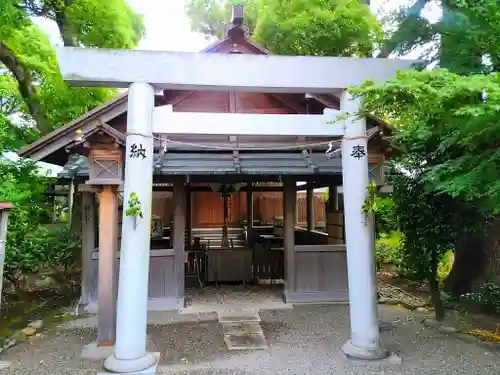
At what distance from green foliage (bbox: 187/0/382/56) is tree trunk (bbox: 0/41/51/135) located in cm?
665

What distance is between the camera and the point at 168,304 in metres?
7.90

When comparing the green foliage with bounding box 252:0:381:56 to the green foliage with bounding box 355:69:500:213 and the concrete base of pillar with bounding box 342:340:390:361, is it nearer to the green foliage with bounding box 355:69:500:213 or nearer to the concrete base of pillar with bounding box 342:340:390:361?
the green foliage with bounding box 355:69:500:213

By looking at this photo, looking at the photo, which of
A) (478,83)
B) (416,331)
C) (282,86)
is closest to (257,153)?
(282,86)

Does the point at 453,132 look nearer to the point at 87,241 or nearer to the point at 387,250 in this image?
the point at 87,241

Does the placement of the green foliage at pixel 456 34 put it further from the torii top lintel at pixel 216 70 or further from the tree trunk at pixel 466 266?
the tree trunk at pixel 466 266

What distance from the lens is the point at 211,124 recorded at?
505cm

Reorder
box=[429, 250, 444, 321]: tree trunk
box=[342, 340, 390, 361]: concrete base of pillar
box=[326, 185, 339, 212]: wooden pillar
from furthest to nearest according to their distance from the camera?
1. box=[326, 185, 339, 212]: wooden pillar
2. box=[429, 250, 444, 321]: tree trunk
3. box=[342, 340, 390, 361]: concrete base of pillar

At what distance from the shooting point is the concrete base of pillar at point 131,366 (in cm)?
454

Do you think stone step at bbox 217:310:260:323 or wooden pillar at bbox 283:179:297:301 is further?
wooden pillar at bbox 283:179:297:301

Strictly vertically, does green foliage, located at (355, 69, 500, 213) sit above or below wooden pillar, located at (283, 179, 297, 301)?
above

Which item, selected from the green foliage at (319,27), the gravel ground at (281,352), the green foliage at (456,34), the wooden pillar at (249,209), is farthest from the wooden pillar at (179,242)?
the green foliage at (319,27)

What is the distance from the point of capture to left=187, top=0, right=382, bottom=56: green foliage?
1044 cm

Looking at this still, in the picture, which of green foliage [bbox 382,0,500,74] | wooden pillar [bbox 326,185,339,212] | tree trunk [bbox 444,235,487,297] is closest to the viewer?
green foliage [bbox 382,0,500,74]

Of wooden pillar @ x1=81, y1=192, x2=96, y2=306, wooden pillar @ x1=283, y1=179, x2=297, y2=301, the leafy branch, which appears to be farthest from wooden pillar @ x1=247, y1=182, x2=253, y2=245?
the leafy branch
